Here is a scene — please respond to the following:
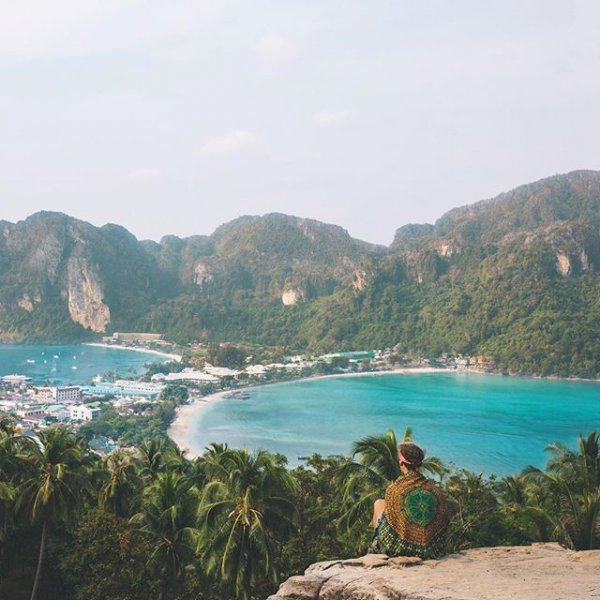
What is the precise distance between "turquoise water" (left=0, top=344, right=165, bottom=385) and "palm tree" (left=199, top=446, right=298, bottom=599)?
70.8m

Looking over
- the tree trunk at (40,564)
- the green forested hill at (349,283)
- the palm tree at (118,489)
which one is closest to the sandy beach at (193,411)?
the green forested hill at (349,283)

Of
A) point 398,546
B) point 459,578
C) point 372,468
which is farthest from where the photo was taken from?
point 372,468

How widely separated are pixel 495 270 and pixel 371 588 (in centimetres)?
10352

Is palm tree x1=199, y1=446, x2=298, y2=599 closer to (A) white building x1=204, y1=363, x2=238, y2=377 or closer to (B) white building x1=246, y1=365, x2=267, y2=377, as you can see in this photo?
(A) white building x1=204, y1=363, x2=238, y2=377

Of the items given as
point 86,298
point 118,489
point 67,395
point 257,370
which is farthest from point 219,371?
point 86,298

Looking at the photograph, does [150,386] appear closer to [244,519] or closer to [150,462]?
[150,462]

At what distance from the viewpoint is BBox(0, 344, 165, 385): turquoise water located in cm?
8362

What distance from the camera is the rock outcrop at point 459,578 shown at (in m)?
3.62

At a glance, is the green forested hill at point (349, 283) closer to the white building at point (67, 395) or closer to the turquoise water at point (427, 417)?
the turquoise water at point (427, 417)

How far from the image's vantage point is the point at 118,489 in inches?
565

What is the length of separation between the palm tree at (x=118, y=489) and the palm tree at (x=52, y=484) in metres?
1.85

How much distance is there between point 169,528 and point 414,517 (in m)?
8.03

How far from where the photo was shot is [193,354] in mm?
95375

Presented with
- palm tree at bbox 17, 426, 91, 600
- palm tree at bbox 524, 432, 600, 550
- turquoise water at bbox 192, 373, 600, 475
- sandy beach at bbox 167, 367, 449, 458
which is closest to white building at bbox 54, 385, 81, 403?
sandy beach at bbox 167, 367, 449, 458
